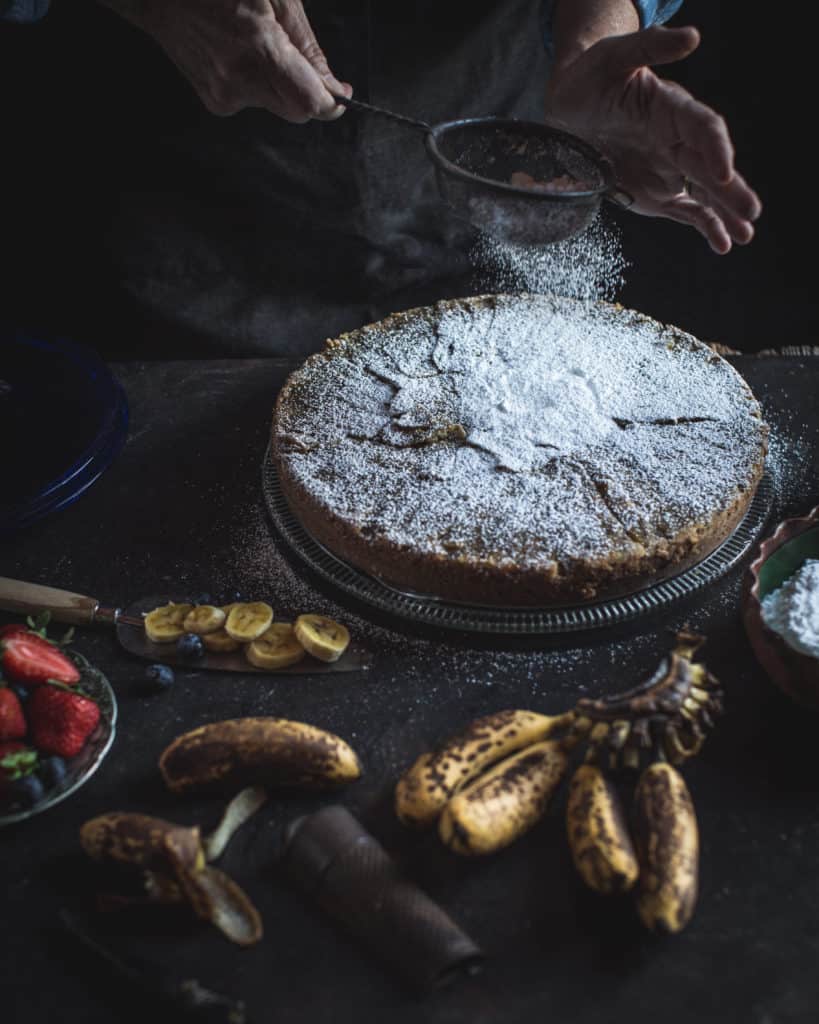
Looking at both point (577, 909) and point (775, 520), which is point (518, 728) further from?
point (775, 520)

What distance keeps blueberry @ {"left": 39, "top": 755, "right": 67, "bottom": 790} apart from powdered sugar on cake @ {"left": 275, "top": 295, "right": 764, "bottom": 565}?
0.82 metres

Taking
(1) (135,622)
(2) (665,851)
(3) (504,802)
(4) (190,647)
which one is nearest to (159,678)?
(4) (190,647)

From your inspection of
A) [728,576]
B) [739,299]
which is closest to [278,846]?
[728,576]

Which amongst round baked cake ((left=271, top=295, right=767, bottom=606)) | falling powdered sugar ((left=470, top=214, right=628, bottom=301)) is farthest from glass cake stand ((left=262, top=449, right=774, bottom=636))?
falling powdered sugar ((left=470, top=214, right=628, bottom=301))

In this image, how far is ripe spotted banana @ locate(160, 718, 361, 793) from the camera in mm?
1633

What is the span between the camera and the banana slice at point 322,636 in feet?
6.34

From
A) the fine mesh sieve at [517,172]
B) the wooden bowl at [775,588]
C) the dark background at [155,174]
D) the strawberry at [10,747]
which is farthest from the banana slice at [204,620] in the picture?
the dark background at [155,174]

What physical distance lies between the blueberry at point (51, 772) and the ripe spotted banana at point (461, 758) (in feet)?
2.04

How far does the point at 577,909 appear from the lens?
4.90ft

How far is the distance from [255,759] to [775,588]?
1157 millimetres

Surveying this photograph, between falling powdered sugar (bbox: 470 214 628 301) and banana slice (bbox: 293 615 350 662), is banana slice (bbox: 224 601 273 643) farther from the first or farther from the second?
falling powdered sugar (bbox: 470 214 628 301)

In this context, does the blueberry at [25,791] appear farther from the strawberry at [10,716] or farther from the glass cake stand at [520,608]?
the glass cake stand at [520,608]

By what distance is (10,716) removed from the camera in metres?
1.63

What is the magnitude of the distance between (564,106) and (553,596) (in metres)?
1.57
